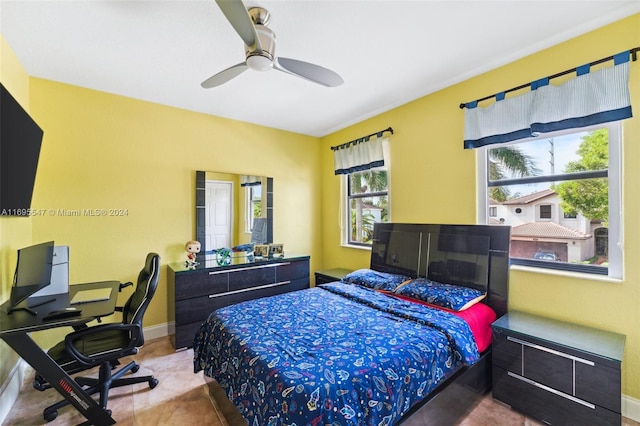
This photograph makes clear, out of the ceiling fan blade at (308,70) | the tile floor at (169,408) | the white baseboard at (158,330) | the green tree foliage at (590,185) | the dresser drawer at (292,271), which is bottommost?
the tile floor at (169,408)

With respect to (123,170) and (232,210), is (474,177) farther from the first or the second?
(123,170)

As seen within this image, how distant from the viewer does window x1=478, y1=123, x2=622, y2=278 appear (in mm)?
2035

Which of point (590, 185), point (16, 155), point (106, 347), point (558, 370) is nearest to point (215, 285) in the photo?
point (106, 347)

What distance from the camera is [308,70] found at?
2002 mm

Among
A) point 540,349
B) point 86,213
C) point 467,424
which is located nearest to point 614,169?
point 540,349

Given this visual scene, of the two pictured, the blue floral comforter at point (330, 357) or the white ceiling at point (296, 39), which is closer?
the blue floral comforter at point (330, 357)

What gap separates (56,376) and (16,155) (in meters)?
1.43

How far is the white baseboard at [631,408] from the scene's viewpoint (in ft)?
6.16

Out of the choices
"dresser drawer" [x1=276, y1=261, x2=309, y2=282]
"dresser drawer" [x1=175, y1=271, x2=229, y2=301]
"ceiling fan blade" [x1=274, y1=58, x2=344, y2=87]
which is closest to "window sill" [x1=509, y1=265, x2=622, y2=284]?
"ceiling fan blade" [x1=274, y1=58, x2=344, y2=87]

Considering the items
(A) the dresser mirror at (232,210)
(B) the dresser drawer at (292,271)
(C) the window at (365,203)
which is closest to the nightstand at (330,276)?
(B) the dresser drawer at (292,271)

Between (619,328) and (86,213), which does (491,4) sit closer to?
(619,328)

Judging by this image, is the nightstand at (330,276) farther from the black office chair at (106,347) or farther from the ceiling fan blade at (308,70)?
the ceiling fan blade at (308,70)

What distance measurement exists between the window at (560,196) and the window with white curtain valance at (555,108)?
0.16 metres

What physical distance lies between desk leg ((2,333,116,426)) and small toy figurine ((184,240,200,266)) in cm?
153
